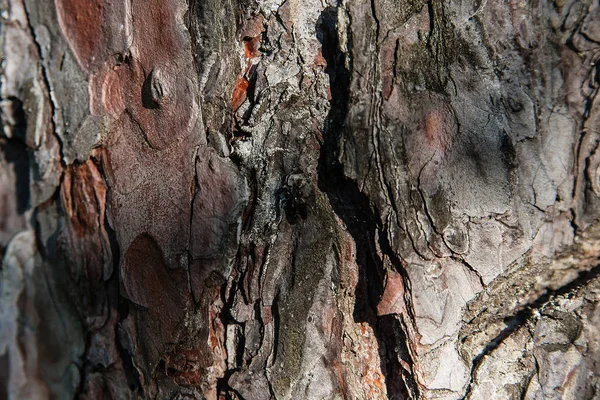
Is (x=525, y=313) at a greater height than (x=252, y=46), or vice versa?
(x=252, y=46)

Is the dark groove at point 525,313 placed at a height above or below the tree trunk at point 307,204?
below

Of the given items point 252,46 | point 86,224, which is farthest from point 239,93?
point 86,224

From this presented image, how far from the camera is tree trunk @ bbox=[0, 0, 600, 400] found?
0.79 meters

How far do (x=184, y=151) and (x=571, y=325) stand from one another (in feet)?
2.38

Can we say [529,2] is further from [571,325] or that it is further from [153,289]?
[153,289]

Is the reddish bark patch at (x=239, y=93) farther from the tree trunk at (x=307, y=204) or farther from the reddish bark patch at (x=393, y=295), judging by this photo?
the reddish bark patch at (x=393, y=295)

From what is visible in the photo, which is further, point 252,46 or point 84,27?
point 252,46

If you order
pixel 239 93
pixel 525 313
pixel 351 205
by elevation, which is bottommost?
pixel 525 313

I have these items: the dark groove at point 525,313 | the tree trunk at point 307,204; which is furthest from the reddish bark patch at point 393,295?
the dark groove at point 525,313

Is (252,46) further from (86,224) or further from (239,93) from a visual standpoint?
(86,224)

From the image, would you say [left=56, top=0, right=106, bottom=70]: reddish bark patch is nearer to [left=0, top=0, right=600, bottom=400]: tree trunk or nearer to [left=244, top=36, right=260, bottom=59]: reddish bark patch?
[left=0, top=0, right=600, bottom=400]: tree trunk

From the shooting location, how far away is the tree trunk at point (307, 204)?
31.1 inches

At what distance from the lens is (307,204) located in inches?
34.1

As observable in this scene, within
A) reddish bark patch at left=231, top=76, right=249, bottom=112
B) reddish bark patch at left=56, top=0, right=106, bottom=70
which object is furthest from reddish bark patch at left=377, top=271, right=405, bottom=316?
reddish bark patch at left=56, top=0, right=106, bottom=70
